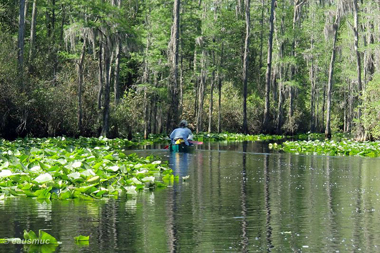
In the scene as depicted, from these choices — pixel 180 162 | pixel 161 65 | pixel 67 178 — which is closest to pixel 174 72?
pixel 161 65

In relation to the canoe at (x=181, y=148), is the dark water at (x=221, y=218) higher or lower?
lower

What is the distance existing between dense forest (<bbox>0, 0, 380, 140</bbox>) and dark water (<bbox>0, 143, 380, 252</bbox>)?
663 inches

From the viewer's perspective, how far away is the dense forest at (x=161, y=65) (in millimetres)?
30391

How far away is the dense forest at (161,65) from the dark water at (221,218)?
16828 mm

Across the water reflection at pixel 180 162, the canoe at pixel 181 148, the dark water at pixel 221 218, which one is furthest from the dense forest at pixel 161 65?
the dark water at pixel 221 218

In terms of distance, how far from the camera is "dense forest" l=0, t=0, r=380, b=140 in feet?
99.7

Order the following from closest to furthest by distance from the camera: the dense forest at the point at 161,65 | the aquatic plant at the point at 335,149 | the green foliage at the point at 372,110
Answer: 1. the aquatic plant at the point at 335,149
2. the dense forest at the point at 161,65
3. the green foliage at the point at 372,110

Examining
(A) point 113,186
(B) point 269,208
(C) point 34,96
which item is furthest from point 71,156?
(C) point 34,96

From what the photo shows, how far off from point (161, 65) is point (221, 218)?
32326 millimetres

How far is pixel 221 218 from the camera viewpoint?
356 inches

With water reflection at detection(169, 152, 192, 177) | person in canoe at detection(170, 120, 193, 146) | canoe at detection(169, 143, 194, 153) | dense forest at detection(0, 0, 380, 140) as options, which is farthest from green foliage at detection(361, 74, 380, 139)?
water reflection at detection(169, 152, 192, 177)

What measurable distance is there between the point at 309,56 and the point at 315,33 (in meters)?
3.31

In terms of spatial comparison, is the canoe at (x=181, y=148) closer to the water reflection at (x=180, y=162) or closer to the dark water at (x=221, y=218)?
the water reflection at (x=180, y=162)

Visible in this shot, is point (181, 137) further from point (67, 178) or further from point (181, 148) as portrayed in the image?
point (67, 178)
